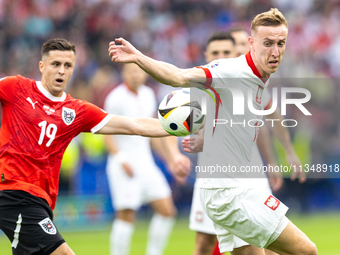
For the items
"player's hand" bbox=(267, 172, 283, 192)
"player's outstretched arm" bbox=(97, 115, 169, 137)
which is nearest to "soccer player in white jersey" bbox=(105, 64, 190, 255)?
"player's hand" bbox=(267, 172, 283, 192)

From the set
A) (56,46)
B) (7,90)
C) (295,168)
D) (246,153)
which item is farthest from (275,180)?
(7,90)

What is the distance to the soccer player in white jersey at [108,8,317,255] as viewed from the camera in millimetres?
3988

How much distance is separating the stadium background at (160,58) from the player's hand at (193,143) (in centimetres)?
504

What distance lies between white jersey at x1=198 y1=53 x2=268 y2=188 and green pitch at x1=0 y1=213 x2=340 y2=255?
14.5 ft

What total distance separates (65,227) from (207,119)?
712 cm

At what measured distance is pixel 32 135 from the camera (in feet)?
14.8

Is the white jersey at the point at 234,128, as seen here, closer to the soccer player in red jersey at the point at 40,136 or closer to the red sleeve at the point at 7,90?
the soccer player in red jersey at the point at 40,136

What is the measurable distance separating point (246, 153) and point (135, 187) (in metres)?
3.45

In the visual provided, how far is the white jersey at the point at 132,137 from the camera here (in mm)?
7727

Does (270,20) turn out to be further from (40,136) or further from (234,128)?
(40,136)

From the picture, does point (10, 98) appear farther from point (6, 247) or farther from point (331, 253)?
point (331, 253)

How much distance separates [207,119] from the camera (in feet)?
14.1

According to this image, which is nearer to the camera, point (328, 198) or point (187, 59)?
point (328, 198)

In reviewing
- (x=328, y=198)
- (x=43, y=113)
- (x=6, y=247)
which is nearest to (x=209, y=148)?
(x=43, y=113)
